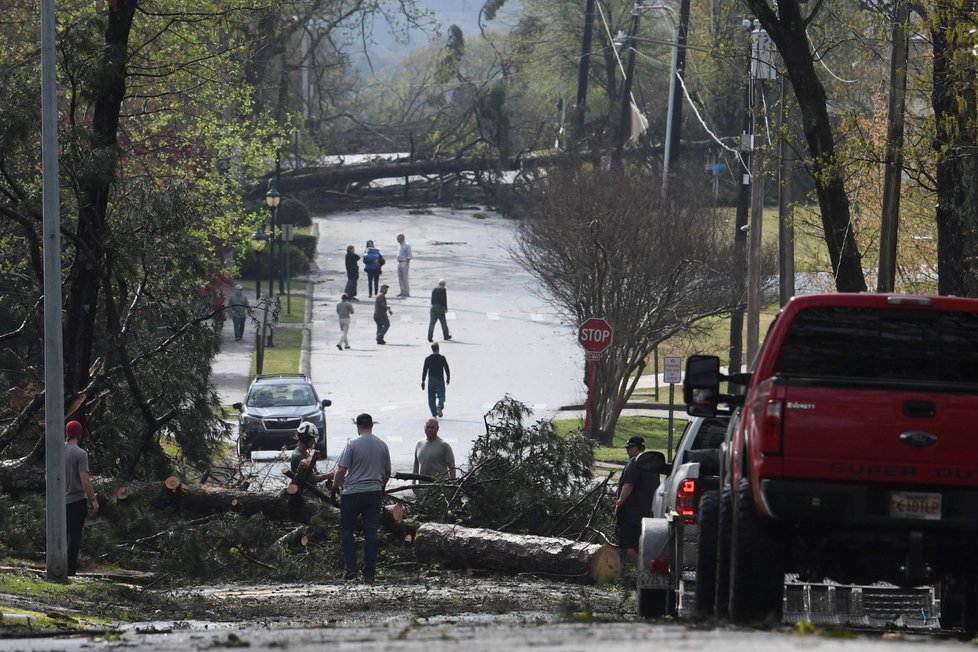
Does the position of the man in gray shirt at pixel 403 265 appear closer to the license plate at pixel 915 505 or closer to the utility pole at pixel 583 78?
the utility pole at pixel 583 78

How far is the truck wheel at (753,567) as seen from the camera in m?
8.62

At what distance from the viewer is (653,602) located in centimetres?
1126

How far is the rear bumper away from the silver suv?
20775 millimetres

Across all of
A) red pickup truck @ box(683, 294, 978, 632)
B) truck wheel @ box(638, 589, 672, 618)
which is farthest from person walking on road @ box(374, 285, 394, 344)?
red pickup truck @ box(683, 294, 978, 632)

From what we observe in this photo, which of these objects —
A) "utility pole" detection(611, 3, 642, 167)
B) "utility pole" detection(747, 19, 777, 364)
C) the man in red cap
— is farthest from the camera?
"utility pole" detection(611, 3, 642, 167)

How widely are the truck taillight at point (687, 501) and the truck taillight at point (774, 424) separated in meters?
2.32

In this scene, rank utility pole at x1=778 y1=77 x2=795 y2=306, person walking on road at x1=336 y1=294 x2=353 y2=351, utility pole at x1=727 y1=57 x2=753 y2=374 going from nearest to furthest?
1. utility pole at x1=778 y1=77 x2=795 y2=306
2. utility pole at x1=727 y1=57 x2=753 y2=374
3. person walking on road at x1=336 y1=294 x2=353 y2=351

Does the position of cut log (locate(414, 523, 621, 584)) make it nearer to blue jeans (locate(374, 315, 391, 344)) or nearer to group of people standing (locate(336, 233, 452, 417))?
group of people standing (locate(336, 233, 452, 417))

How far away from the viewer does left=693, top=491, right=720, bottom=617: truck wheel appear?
9.62m

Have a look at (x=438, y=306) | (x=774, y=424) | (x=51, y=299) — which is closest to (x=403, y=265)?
(x=438, y=306)

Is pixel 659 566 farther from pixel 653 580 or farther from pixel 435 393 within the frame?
pixel 435 393

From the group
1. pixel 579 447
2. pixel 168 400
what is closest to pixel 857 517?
pixel 579 447

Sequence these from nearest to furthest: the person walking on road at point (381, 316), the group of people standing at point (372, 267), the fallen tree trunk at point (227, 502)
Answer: the fallen tree trunk at point (227, 502)
the person walking on road at point (381, 316)
the group of people standing at point (372, 267)

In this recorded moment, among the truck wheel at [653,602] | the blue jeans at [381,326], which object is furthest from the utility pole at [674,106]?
the truck wheel at [653,602]
